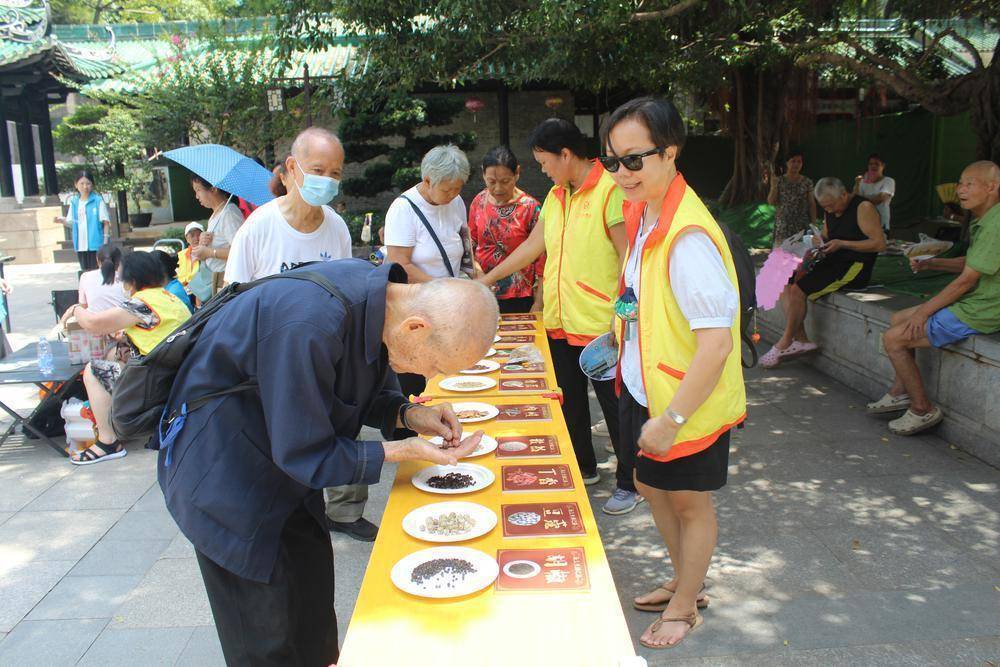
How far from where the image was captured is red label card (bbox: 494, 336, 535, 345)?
3.69 meters

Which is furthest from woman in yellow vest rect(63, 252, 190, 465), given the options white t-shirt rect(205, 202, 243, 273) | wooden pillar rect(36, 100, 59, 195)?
wooden pillar rect(36, 100, 59, 195)

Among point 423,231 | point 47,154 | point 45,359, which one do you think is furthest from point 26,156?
point 423,231

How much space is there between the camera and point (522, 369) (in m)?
3.20

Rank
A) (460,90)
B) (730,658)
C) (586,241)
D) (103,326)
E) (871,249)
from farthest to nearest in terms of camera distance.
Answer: (460,90) < (871,249) < (103,326) < (586,241) < (730,658)

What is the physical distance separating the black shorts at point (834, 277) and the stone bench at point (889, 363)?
9cm

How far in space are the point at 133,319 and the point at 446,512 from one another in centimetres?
306

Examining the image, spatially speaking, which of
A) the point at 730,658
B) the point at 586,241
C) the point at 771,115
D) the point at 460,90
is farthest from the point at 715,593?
the point at 460,90

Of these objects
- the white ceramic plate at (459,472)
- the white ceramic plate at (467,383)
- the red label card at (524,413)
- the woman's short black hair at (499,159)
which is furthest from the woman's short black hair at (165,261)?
the white ceramic plate at (459,472)

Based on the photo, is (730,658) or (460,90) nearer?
(730,658)

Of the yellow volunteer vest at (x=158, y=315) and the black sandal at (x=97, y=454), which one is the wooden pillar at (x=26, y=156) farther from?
the yellow volunteer vest at (x=158, y=315)

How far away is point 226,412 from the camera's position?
1.64 metres

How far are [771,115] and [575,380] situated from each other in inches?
378

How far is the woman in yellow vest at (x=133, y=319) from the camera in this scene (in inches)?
167

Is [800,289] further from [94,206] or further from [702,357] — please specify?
[94,206]
